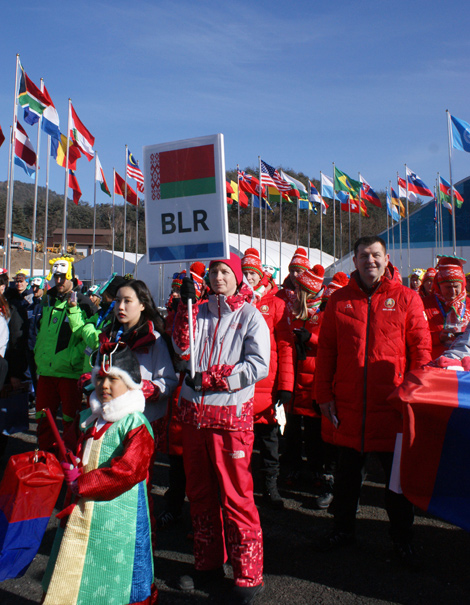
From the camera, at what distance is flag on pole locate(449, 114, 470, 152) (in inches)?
651

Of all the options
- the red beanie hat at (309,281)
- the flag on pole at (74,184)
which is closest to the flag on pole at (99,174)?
the flag on pole at (74,184)

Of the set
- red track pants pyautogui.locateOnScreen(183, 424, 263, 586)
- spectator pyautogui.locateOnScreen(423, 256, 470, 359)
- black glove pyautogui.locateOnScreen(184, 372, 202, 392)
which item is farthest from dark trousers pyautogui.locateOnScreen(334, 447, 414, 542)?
spectator pyautogui.locateOnScreen(423, 256, 470, 359)

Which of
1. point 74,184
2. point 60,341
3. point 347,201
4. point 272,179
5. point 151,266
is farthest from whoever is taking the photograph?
point 151,266

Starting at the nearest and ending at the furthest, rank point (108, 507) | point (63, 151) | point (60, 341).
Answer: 1. point (108, 507)
2. point (60, 341)
3. point (63, 151)

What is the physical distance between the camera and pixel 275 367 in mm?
4461

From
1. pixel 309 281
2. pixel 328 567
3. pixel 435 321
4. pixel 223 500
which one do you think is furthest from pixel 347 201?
pixel 223 500

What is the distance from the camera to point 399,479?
10.3ft

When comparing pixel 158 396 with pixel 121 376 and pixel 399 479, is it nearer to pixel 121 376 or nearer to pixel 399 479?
pixel 121 376

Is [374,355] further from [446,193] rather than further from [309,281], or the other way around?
[446,193]

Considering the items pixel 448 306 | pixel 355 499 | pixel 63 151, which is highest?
pixel 63 151

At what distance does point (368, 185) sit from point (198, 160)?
25077mm

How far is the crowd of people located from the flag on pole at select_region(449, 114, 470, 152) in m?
14.6

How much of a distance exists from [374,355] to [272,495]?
5.86 ft

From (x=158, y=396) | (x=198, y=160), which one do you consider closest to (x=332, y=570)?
(x=158, y=396)
